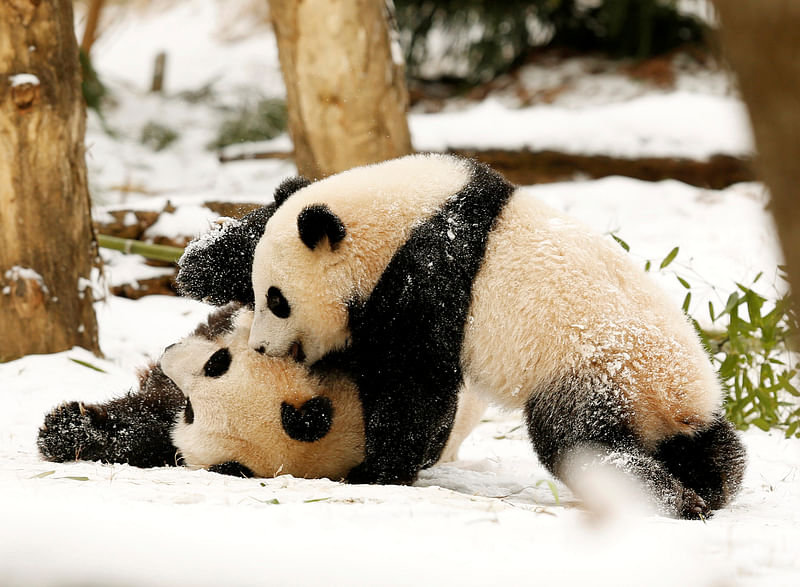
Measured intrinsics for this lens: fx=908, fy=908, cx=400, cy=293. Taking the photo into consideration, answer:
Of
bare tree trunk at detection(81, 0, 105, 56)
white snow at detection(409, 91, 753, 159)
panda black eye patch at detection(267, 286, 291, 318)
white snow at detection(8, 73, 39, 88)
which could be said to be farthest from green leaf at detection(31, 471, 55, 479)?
bare tree trunk at detection(81, 0, 105, 56)

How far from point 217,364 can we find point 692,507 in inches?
66.3

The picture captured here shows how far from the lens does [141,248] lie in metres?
5.44

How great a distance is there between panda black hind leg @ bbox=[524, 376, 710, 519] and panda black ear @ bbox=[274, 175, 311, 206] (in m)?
1.30

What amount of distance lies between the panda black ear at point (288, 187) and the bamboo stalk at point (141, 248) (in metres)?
1.94

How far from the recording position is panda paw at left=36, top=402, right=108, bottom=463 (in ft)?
10.5

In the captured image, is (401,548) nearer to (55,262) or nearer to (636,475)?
(636,475)

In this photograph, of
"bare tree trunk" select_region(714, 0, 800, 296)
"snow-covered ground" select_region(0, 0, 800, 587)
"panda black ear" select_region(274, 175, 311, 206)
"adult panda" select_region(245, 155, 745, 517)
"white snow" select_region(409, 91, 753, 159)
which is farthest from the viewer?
"white snow" select_region(409, 91, 753, 159)

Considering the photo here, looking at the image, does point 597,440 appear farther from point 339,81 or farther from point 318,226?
point 339,81

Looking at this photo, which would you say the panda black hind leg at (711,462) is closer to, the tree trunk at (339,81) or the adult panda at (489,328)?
the adult panda at (489,328)

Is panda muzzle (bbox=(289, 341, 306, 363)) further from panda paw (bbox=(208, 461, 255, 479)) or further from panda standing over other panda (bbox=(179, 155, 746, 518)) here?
panda paw (bbox=(208, 461, 255, 479))

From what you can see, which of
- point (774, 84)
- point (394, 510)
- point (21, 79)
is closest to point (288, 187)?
point (21, 79)

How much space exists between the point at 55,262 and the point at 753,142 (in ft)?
13.0

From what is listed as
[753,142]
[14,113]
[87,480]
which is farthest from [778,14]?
[14,113]

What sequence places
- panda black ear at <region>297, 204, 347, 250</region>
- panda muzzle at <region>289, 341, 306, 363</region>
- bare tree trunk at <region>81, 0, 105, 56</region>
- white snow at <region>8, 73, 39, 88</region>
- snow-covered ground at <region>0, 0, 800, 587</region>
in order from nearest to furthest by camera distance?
snow-covered ground at <region>0, 0, 800, 587</region>, panda black ear at <region>297, 204, 347, 250</region>, panda muzzle at <region>289, 341, 306, 363</region>, white snow at <region>8, 73, 39, 88</region>, bare tree trunk at <region>81, 0, 105, 56</region>
